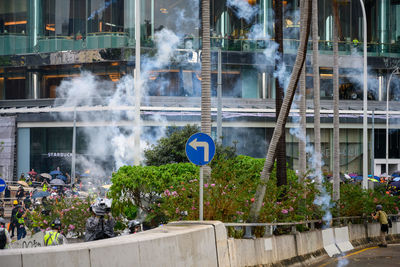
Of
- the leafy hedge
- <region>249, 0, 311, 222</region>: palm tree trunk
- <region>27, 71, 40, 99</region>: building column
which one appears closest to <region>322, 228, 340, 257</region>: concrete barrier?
the leafy hedge

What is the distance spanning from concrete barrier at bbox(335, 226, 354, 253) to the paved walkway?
33cm

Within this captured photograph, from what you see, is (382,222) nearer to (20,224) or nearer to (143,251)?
(20,224)

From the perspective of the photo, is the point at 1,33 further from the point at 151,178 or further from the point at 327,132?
the point at 151,178

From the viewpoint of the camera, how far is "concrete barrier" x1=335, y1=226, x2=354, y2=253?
69.8 feet

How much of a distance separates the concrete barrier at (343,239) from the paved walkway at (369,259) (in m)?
0.33

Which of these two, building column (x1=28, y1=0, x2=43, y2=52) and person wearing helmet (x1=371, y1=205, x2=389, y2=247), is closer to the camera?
person wearing helmet (x1=371, y1=205, x2=389, y2=247)

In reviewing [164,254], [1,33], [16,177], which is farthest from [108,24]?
[164,254]

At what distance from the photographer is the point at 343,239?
21938 mm

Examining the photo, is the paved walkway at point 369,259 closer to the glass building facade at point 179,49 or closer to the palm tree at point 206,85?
the palm tree at point 206,85

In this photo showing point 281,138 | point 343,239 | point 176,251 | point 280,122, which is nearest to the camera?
point 176,251

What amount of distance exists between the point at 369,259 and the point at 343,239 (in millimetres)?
3064

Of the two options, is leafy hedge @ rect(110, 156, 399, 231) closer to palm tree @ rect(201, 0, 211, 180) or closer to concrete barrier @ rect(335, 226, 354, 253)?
concrete barrier @ rect(335, 226, 354, 253)

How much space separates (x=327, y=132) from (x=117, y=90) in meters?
18.2

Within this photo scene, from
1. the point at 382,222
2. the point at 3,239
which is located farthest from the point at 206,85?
the point at 382,222
